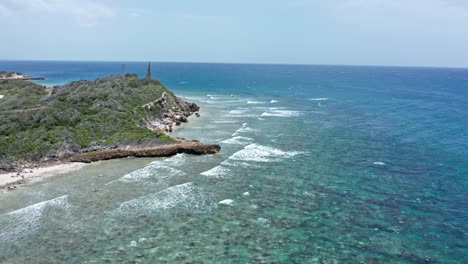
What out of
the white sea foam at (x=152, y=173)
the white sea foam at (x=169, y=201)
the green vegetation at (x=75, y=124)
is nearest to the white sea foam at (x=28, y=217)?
the white sea foam at (x=169, y=201)

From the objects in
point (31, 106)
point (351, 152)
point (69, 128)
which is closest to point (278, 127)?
point (351, 152)

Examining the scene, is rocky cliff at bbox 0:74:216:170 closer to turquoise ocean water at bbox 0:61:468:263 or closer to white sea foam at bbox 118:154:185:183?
white sea foam at bbox 118:154:185:183

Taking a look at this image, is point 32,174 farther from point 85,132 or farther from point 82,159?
point 85,132

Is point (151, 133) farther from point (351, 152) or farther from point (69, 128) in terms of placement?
point (351, 152)

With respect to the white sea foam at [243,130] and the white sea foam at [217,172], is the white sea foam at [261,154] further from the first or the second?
the white sea foam at [243,130]

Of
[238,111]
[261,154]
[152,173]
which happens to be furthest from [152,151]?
[238,111]
